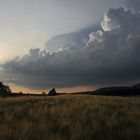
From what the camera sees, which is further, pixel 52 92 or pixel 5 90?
pixel 52 92

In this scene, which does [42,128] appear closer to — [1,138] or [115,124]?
[1,138]

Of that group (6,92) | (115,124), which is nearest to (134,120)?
(115,124)

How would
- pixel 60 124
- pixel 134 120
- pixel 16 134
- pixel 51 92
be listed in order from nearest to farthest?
1. pixel 16 134
2. pixel 60 124
3. pixel 134 120
4. pixel 51 92

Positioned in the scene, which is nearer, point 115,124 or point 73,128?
point 73,128

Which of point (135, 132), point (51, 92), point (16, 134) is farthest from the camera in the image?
point (51, 92)

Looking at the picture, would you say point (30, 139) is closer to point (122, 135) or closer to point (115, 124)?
point (122, 135)

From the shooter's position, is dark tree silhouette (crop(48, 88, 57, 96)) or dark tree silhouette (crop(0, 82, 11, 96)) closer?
dark tree silhouette (crop(0, 82, 11, 96))

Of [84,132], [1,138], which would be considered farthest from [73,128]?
[1,138]

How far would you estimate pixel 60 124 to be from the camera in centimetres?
1042

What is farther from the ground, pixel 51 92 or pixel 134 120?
pixel 51 92

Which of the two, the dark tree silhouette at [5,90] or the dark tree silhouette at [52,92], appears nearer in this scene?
the dark tree silhouette at [5,90]

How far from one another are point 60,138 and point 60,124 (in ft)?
8.31

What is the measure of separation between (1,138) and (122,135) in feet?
10.8

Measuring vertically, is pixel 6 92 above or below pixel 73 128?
above
